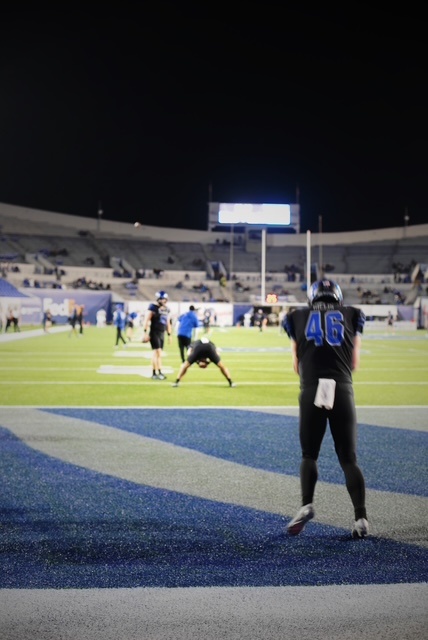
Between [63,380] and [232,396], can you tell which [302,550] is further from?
[63,380]

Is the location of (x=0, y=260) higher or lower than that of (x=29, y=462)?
higher

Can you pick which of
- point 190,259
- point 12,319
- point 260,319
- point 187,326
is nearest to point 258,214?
point 190,259

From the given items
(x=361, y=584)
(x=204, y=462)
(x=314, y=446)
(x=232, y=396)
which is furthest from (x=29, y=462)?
(x=232, y=396)

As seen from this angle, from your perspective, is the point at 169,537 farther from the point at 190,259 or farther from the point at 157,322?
the point at 190,259

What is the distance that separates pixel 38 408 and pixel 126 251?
210 feet

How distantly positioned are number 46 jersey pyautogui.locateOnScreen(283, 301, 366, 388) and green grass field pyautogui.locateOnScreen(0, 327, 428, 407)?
651 cm

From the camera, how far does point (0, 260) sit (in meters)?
62.9

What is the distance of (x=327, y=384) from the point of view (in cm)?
464

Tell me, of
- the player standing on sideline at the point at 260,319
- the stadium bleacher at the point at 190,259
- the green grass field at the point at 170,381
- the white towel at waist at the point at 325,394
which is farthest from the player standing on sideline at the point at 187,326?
the stadium bleacher at the point at 190,259

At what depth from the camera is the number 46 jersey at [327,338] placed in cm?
472

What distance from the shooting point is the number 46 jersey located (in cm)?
472

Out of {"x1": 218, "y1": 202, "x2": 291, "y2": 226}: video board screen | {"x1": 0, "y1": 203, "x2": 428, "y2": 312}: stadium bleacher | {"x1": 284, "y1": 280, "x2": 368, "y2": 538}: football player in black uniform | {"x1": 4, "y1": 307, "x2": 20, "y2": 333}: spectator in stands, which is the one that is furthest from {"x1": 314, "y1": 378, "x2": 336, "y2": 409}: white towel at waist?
{"x1": 218, "y1": 202, "x2": 291, "y2": 226}: video board screen

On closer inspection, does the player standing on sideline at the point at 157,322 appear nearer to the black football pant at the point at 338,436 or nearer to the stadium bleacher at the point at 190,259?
the black football pant at the point at 338,436

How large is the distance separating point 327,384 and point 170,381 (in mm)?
10373
